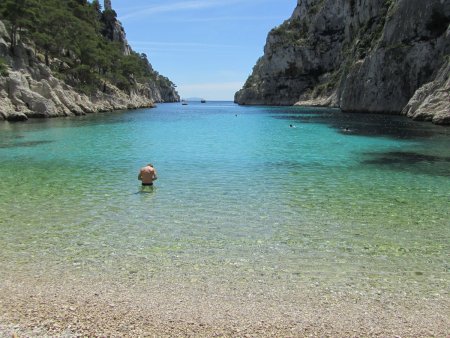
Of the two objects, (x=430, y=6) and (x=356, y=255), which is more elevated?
(x=430, y=6)

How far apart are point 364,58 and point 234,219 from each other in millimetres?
87903

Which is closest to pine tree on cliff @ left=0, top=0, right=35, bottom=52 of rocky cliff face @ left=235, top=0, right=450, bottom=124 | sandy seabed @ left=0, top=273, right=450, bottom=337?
rocky cliff face @ left=235, top=0, right=450, bottom=124

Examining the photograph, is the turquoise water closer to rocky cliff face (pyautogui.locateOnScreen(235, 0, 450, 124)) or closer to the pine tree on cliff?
rocky cliff face (pyautogui.locateOnScreen(235, 0, 450, 124))

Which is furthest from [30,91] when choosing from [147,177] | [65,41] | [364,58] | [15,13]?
[364,58]

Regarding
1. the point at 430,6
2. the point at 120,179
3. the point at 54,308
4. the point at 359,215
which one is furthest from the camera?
the point at 430,6

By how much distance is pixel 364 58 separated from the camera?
91.7 m

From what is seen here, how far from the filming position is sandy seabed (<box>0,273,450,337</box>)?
22.5 ft

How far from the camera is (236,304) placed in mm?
7887

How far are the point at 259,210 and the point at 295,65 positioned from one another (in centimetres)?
15813

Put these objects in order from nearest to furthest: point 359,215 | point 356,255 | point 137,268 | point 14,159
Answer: point 137,268, point 356,255, point 359,215, point 14,159

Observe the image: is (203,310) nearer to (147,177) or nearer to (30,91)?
(147,177)

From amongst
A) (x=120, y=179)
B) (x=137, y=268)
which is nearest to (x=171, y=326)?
(x=137, y=268)

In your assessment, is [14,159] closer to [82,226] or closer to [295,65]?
[82,226]

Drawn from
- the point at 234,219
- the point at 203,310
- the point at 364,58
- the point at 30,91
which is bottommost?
the point at 234,219
